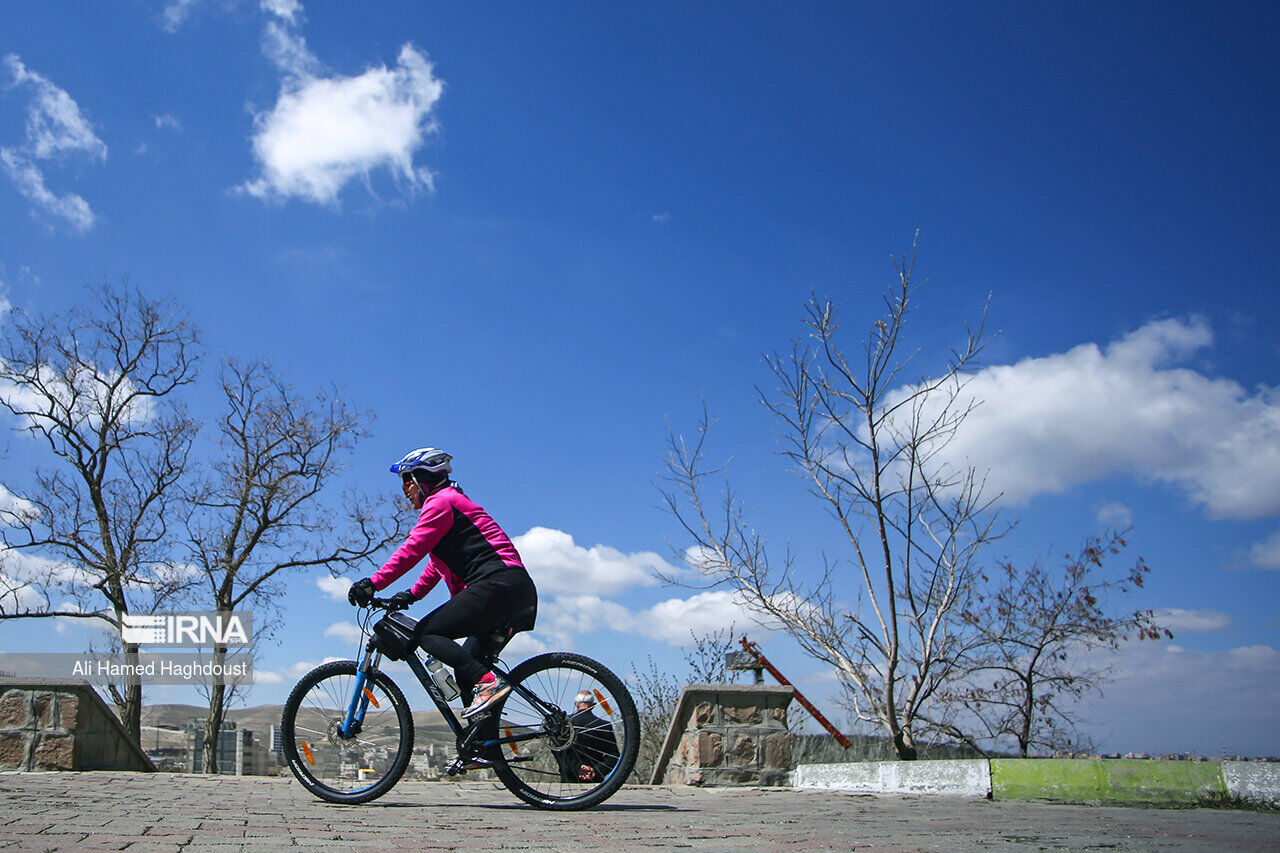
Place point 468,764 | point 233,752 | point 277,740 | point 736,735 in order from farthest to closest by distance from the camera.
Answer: point 233,752 → point 736,735 → point 277,740 → point 468,764

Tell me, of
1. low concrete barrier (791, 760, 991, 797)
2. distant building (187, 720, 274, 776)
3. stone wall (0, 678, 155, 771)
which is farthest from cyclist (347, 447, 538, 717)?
distant building (187, 720, 274, 776)

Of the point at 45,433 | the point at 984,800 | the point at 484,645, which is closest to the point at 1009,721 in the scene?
the point at 984,800

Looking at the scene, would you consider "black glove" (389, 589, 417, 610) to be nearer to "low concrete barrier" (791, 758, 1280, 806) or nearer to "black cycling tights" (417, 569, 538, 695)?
"black cycling tights" (417, 569, 538, 695)

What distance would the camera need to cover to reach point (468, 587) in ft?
15.7

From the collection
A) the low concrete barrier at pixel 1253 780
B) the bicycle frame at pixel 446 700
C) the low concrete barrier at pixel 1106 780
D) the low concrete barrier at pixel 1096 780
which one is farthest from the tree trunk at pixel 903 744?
the bicycle frame at pixel 446 700

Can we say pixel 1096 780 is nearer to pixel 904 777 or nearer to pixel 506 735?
pixel 904 777

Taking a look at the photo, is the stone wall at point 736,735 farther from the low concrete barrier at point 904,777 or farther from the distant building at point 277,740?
the distant building at point 277,740

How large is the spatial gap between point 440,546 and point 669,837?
1.92 m

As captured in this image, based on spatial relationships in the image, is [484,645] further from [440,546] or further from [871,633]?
[871,633]

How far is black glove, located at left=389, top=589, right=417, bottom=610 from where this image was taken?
4926 millimetres

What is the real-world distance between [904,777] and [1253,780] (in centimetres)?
206

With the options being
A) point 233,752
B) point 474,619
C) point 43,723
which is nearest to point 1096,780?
point 474,619

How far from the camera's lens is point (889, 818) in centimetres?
456

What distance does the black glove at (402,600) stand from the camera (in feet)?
16.2
